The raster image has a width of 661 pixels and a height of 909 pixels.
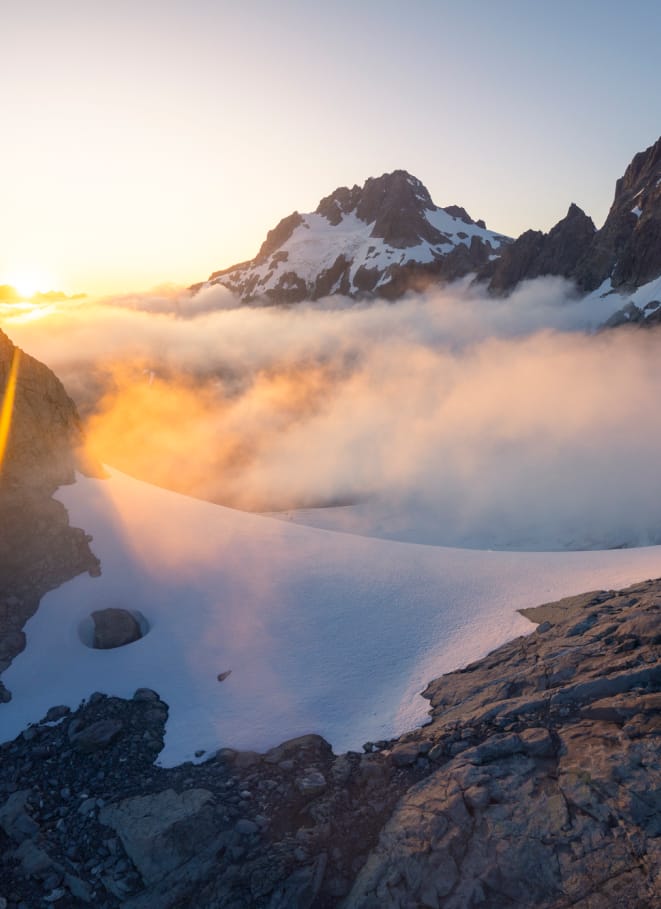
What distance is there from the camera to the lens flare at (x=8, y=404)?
1132 inches

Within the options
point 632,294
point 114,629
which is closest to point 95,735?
point 114,629

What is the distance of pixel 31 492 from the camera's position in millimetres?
28609

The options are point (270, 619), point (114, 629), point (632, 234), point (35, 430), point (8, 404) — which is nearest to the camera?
point (114, 629)

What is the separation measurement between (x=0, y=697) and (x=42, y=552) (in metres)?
8.13

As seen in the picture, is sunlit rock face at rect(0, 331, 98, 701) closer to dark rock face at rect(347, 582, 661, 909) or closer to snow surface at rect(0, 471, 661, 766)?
snow surface at rect(0, 471, 661, 766)

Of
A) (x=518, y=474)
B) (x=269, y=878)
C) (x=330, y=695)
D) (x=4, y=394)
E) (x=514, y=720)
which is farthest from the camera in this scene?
(x=518, y=474)

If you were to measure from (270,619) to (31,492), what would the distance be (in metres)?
15.1

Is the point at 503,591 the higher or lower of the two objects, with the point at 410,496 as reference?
higher

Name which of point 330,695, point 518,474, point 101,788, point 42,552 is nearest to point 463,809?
point 330,695

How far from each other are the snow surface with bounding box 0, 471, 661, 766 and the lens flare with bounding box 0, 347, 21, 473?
13.9ft

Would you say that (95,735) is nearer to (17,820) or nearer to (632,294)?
(17,820)

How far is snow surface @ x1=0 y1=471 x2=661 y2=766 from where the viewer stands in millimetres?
18344

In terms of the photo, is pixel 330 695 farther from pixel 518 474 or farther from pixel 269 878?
pixel 518 474

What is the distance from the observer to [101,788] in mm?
15062
